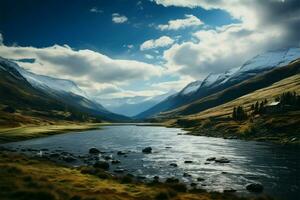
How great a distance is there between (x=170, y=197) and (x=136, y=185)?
1013 cm

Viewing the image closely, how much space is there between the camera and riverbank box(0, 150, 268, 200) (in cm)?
4378

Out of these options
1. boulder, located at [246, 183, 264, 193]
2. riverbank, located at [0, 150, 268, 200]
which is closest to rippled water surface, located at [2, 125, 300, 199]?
boulder, located at [246, 183, 264, 193]

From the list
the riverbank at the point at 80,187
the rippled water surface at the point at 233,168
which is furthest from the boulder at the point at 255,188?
the riverbank at the point at 80,187

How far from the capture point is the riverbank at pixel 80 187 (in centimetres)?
4378

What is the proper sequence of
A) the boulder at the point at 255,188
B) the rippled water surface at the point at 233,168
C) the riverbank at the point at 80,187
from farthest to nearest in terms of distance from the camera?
1. the rippled water surface at the point at 233,168
2. the boulder at the point at 255,188
3. the riverbank at the point at 80,187

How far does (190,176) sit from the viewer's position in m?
74.4

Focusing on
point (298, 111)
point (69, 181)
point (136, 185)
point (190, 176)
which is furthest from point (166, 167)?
point (298, 111)

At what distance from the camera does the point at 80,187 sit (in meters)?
54.1

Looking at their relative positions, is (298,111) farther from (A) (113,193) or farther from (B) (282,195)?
(A) (113,193)

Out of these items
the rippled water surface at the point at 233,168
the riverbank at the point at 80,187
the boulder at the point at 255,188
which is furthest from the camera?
the rippled water surface at the point at 233,168

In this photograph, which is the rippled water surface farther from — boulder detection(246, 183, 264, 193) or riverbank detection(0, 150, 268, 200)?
riverbank detection(0, 150, 268, 200)

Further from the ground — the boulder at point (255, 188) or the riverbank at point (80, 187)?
the riverbank at point (80, 187)

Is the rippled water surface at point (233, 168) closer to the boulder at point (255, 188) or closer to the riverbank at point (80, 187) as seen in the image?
the boulder at point (255, 188)

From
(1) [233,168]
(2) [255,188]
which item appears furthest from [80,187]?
(1) [233,168]
